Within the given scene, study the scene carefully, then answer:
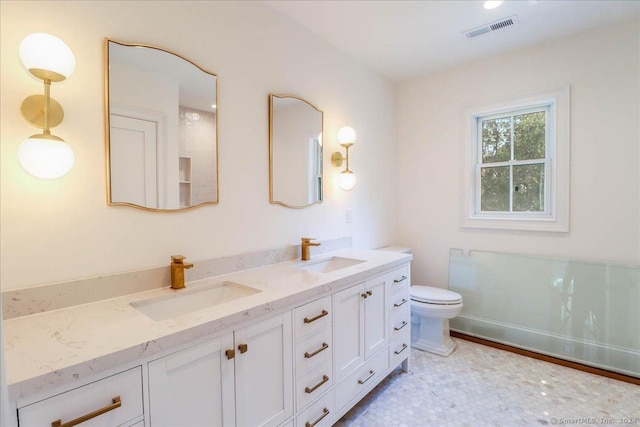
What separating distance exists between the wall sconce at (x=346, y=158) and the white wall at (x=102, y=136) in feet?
0.24

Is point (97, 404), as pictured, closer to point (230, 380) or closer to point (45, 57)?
point (230, 380)

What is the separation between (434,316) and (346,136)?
5.45 ft

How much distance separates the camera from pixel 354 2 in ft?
6.58

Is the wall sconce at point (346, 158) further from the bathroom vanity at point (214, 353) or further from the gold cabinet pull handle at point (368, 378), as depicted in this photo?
the gold cabinet pull handle at point (368, 378)

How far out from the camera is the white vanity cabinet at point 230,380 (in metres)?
1.02

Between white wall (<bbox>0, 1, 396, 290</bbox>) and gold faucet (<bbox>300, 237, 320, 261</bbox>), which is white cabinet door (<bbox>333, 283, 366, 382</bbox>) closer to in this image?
gold faucet (<bbox>300, 237, 320, 261</bbox>)

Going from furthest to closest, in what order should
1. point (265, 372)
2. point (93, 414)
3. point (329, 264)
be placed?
point (329, 264) < point (265, 372) < point (93, 414)

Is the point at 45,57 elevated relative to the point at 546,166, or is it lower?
elevated

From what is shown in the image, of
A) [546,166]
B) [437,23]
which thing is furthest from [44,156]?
[546,166]

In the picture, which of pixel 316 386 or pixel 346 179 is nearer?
pixel 316 386

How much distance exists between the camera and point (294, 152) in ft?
7.36

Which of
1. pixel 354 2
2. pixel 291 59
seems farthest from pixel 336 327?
pixel 354 2

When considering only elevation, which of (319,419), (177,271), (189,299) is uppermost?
(177,271)

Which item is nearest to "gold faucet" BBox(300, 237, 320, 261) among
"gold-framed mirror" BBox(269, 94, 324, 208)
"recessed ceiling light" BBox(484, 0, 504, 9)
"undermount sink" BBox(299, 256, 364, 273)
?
"undermount sink" BBox(299, 256, 364, 273)
